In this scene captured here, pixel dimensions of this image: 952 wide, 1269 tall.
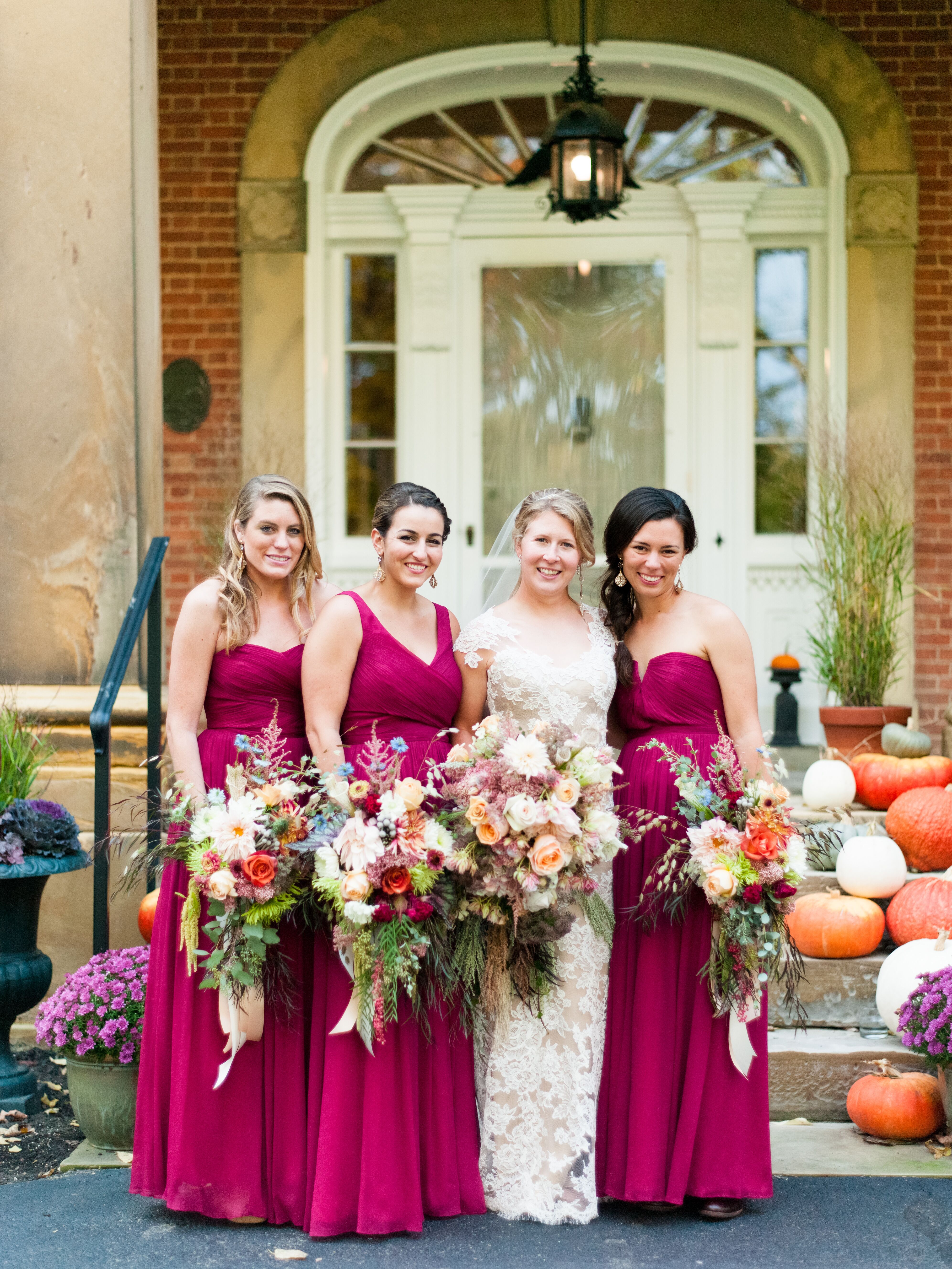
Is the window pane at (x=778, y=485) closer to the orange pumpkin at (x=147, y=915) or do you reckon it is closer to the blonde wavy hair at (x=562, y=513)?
the blonde wavy hair at (x=562, y=513)

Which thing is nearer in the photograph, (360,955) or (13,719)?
(360,955)

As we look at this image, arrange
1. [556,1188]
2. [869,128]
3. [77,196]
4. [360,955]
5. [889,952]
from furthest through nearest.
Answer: [869,128] → [77,196] → [889,952] → [556,1188] → [360,955]

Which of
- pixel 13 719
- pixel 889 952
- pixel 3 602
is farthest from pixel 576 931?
pixel 3 602

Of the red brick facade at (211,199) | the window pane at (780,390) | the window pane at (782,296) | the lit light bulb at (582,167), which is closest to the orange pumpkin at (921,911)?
the red brick facade at (211,199)

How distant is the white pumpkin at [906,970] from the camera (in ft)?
14.4

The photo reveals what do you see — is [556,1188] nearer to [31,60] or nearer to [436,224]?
[31,60]

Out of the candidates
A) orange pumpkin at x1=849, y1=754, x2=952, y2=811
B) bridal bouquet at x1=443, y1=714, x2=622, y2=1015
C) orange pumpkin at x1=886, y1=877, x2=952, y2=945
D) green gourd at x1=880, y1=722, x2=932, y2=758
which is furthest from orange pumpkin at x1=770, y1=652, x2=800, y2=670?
bridal bouquet at x1=443, y1=714, x2=622, y2=1015

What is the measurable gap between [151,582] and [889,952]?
9.73ft

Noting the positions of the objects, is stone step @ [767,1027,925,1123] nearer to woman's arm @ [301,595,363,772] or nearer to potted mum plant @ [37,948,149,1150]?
woman's arm @ [301,595,363,772]

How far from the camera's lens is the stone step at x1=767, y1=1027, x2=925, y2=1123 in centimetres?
442

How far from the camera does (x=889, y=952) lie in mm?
4902

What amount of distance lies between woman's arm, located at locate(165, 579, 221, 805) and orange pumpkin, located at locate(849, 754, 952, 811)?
313 cm

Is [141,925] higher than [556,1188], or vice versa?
[141,925]

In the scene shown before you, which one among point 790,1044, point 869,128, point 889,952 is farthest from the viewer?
point 869,128
